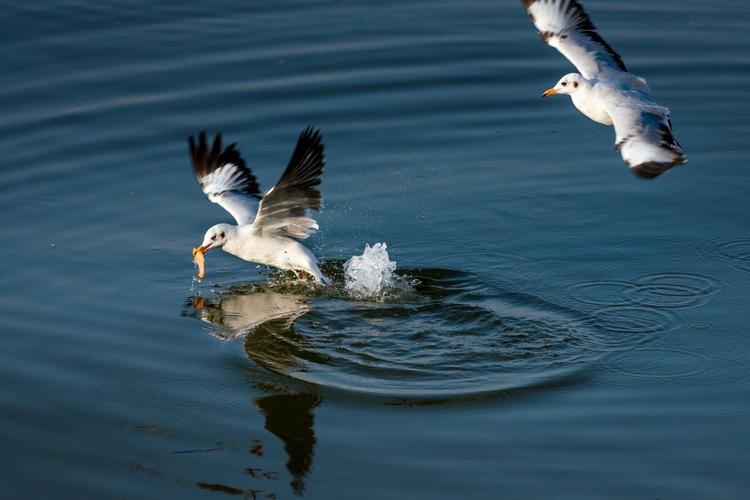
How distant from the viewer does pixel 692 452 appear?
7.26 m

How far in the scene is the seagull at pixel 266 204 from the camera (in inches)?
364

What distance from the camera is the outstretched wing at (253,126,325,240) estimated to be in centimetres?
916

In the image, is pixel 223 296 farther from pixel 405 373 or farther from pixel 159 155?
pixel 159 155

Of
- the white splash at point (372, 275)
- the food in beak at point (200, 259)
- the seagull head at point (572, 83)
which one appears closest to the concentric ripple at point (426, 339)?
the white splash at point (372, 275)

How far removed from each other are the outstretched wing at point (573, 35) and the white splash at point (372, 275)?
8.35ft

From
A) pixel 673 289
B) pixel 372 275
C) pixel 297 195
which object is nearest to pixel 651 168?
pixel 673 289

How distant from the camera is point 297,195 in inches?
374

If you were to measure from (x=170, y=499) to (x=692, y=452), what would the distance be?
3.11m

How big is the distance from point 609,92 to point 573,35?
124 centimetres

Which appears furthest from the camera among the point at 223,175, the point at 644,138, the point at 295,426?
the point at 223,175

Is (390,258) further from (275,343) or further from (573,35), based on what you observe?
(573,35)

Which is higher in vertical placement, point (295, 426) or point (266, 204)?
point (266, 204)

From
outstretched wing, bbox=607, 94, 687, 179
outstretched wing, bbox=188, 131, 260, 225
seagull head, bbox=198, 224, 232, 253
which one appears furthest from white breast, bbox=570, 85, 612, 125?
seagull head, bbox=198, 224, 232, 253

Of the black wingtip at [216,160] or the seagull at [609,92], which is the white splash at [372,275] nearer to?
the black wingtip at [216,160]
